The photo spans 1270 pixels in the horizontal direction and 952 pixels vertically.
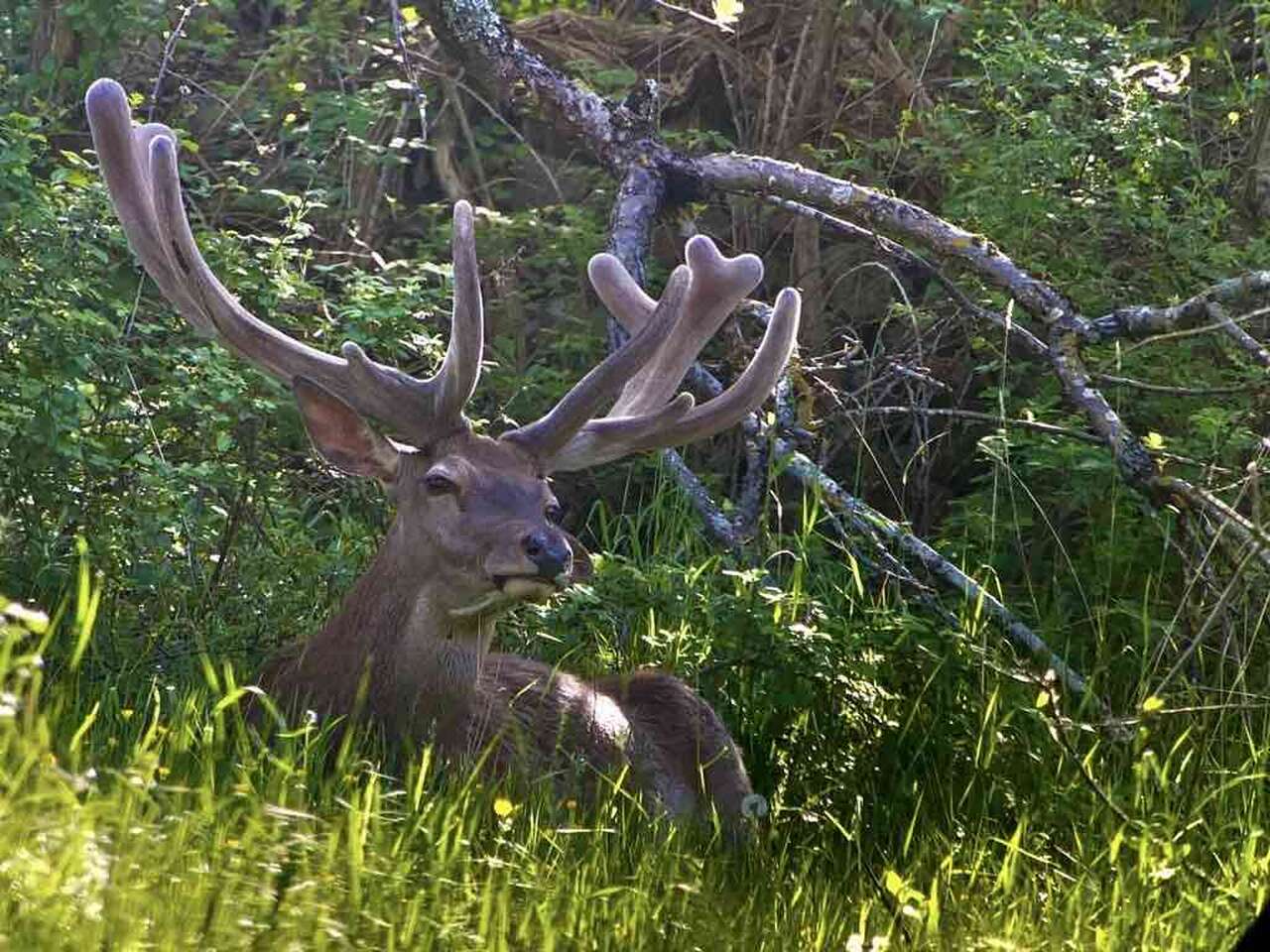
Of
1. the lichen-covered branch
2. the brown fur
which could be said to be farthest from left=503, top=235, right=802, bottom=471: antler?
the lichen-covered branch

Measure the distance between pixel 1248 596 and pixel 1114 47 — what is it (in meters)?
2.20

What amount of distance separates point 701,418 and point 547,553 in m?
0.84

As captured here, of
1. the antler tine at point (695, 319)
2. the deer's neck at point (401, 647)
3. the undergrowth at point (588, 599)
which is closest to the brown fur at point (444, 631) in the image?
the deer's neck at point (401, 647)

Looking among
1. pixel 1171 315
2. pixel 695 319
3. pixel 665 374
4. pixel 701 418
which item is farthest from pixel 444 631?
pixel 1171 315

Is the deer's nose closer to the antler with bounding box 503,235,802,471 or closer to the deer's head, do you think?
the deer's head

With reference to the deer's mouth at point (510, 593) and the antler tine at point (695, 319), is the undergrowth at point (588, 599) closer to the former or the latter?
the deer's mouth at point (510, 593)

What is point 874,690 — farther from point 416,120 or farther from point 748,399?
point 416,120

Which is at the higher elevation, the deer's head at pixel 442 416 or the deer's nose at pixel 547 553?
the deer's head at pixel 442 416

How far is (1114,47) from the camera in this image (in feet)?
23.3

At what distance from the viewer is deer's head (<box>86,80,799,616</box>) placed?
198 inches

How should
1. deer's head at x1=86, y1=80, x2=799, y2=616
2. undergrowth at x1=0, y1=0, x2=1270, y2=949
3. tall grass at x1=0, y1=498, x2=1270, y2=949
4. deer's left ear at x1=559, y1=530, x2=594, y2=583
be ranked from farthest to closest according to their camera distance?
1. deer's left ear at x1=559, y1=530, x2=594, y2=583
2. deer's head at x1=86, y1=80, x2=799, y2=616
3. undergrowth at x1=0, y1=0, x2=1270, y2=949
4. tall grass at x1=0, y1=498, x2=1270, y2=949

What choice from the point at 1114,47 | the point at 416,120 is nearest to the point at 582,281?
the point at 416,120

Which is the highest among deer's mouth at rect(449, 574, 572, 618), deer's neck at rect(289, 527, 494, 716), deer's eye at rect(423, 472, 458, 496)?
deer's eye at rect(423, 472, 458, 496)

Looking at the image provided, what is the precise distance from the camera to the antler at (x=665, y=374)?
530cm
